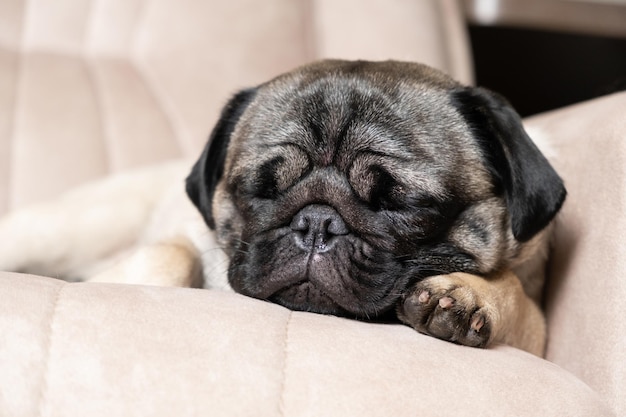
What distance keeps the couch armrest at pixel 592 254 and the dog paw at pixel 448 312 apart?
27cm

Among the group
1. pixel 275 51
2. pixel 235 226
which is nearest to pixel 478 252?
pixel 235 226

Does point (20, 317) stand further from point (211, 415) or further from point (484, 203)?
point (484, 203)

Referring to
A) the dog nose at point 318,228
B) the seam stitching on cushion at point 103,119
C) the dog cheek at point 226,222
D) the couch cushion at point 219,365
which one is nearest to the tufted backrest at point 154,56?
the seam stitching on cushion at point 103,119

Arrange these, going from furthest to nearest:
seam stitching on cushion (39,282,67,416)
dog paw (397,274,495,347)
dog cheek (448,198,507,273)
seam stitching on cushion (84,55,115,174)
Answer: seam stitching on cushion (84,55,115,174)
dog cheek (448,198,507,273)
dog paw (397,274,495,347)
seam stitching on cushion (39,282,67,416)

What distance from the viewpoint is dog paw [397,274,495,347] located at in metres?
1.35

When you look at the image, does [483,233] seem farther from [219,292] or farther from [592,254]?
[219,292]

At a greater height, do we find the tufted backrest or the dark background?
the tufted backrest

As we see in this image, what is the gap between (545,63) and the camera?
3977 millimetres

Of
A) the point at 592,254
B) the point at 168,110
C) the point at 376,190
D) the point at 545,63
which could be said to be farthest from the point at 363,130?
the point at 545,63

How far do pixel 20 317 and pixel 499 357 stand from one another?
776 mm

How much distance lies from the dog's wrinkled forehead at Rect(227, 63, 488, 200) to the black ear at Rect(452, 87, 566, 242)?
53mm

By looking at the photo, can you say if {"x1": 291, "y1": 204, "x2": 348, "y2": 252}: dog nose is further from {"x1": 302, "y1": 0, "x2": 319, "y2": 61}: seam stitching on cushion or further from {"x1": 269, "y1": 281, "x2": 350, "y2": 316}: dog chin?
{"x1": 302, "y1": 0, "x2": 319, "y2": 61}: seam stitching on cushion

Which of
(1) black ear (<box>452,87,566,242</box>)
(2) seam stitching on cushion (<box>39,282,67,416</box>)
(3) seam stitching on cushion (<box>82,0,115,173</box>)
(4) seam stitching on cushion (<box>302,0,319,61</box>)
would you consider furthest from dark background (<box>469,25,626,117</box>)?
(2) seam stitching on cushion (<box>39,282,67,416</box>)

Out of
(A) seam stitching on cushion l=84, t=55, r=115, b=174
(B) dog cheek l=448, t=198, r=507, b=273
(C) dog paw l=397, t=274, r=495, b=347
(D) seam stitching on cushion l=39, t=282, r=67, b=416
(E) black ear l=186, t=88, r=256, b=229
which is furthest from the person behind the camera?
(A) seam stitching on cushion l=84, t=55, r=115, b=174
